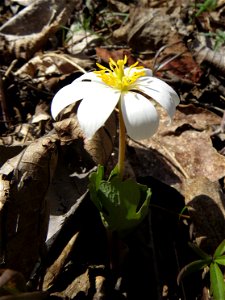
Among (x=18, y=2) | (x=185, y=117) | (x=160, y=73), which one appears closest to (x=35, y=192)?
(x=185, y=117)

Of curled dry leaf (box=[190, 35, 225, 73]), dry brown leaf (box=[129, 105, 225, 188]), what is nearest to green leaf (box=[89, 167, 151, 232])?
dry brown leaf (box=[129, 105, 225, 188])

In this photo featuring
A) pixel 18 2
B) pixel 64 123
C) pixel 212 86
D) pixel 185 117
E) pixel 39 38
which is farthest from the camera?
pixel 18 2

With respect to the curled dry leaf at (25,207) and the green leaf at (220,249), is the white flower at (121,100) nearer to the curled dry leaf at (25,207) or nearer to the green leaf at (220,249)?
the curled dry leaf at (25,207)

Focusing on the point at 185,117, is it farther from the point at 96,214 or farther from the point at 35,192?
the point at 35,192

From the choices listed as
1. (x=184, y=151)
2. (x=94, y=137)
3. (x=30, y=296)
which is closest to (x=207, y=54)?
(x=184, y=151)

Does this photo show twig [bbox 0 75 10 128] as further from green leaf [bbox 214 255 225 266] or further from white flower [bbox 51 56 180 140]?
green leaf [bbox 214 255 225 266]

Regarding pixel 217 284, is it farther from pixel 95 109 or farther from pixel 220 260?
pixel 95 109
